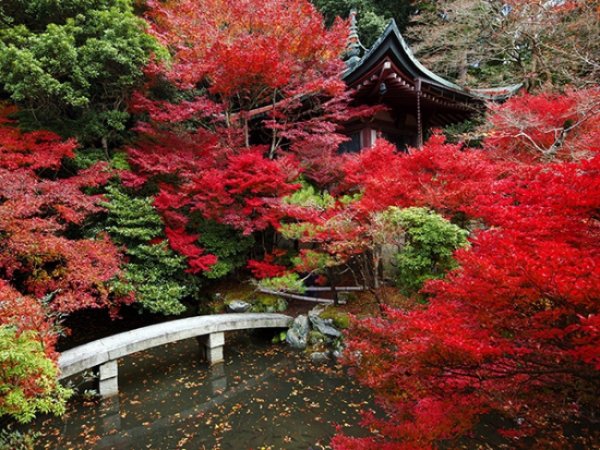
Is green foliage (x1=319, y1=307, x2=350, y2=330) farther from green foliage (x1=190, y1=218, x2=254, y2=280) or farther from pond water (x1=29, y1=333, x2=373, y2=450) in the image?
green foliage (x1=190, y1=218, x2=254, y2=280)

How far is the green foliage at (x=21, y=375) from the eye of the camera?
135 inches

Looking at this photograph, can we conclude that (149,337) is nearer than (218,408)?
No

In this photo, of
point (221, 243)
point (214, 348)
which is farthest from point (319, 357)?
point (221, 243)

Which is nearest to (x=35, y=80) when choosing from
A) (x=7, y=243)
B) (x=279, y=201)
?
(x=7, y=243)

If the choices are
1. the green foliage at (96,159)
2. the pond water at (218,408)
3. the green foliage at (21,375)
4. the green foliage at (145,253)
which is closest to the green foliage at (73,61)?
the green foliage at (96,159)

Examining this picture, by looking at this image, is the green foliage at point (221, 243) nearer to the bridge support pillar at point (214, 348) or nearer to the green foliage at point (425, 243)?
the bridge support pillar at point (214, 348)

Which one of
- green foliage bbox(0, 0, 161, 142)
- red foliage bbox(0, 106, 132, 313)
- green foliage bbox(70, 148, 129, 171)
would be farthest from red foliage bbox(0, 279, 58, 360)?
green foliage bbox(0, 0, 161, 142)

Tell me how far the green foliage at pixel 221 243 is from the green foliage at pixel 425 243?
14.4 ft

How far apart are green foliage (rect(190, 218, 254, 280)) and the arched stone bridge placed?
151cm

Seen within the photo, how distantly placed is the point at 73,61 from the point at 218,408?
8069 millimetres

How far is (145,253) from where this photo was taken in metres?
8.45

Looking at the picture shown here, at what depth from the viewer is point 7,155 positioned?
765cm

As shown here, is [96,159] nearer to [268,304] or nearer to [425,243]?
[268,304]

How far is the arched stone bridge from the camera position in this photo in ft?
19.9
